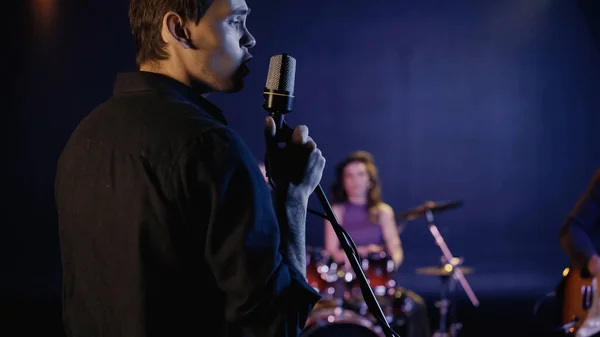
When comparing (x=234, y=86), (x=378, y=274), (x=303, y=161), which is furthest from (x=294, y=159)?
(x=378, y=274)

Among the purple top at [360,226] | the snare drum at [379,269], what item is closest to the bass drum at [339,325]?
the snare drum at [379,269]

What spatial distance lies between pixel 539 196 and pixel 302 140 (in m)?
6.62

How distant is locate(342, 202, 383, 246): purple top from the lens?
5418 millimetres

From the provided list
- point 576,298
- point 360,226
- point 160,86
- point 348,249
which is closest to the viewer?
point 160,86

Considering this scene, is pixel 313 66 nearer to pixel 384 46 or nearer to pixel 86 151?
pixel 384 46

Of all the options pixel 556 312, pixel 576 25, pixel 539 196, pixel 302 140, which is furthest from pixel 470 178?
pixel 302 140

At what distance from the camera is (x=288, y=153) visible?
1408 mm

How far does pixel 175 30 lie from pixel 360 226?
13.8 feet

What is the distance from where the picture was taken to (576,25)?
7441 millimetres

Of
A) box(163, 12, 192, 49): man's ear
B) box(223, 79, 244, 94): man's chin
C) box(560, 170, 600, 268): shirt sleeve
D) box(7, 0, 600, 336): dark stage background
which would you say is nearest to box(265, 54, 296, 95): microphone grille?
box(223, 79, 244, 94): man's chin

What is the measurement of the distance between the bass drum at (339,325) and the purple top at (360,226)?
0.72 m

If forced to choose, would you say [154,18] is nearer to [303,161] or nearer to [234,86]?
[234,86]

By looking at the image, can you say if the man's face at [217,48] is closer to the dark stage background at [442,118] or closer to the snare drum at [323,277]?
the snare drum at [323,277]

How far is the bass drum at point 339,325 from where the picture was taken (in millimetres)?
4738
